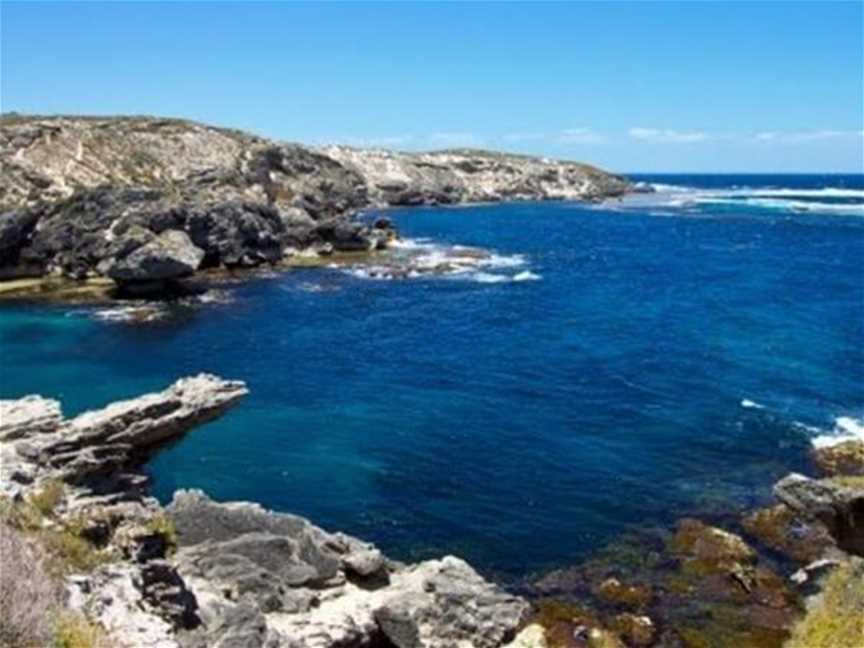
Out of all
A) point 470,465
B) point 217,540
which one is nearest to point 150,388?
point 470,465

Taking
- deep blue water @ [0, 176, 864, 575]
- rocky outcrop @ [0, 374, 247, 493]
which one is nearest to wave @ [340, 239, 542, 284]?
deep blue water @ [0, 176, 864, 575]

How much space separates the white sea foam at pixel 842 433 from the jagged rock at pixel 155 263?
5777cm

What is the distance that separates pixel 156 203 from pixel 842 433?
233ft

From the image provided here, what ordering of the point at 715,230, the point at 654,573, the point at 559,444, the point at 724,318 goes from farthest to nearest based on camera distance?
1. the point at 715,230
2. the point at 724,318
3. the point at 559,444
4. the point at 654,573

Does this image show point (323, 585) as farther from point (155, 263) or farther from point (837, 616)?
point (155, 263)

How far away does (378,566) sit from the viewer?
27422 millimetres

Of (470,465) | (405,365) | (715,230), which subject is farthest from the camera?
(715,230)

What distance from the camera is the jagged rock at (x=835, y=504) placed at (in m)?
28.3

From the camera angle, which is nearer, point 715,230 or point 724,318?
point 724,318

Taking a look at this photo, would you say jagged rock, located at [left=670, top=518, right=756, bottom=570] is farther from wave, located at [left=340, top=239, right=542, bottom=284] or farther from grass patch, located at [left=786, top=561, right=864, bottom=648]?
wave, located at [left=340, top=239, right=542, bottom=284]

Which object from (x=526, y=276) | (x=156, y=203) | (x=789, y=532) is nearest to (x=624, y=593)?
(x=789, y=532)

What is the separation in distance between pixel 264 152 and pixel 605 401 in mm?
128832

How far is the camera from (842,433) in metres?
47.6

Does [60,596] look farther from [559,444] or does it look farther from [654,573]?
[559,444]
